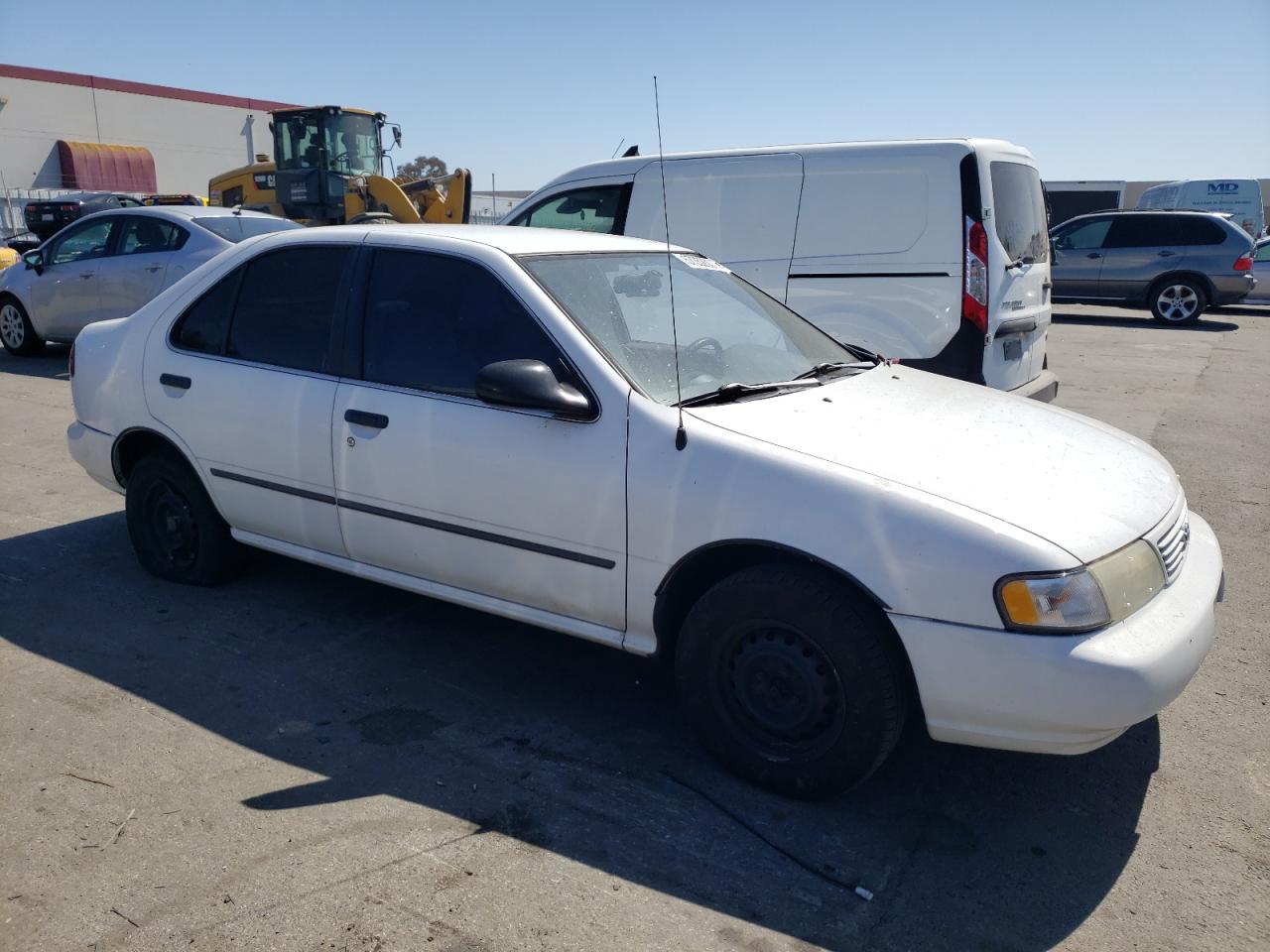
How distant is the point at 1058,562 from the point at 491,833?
1.74m

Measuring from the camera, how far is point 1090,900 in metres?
2.73

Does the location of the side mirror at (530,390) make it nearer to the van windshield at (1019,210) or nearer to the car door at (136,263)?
the van windshield at (1019,210)

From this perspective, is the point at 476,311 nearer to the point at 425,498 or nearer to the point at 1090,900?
the point at 425,498

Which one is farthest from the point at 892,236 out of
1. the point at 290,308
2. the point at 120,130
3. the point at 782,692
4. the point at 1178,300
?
the point at 120,130

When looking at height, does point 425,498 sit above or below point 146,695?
above

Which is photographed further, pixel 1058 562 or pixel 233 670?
pixel 233 670

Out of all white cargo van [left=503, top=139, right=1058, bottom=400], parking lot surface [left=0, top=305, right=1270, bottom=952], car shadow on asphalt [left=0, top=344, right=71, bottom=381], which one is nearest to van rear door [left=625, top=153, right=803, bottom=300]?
white cargo van [left=503, top=139, right=1058, bottom=400]

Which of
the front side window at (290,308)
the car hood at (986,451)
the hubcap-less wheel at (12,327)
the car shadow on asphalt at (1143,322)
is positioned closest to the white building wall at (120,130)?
the hubcap-less wheel at (12,327)

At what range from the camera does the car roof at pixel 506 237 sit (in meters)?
3.92

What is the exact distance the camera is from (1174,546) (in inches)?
126

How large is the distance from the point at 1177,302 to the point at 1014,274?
41.8 ft

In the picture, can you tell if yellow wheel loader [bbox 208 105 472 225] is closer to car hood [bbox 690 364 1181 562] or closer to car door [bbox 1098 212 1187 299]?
car door [bbox 1098 212 1187 299]

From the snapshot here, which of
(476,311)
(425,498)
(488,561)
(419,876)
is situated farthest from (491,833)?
(476,311)

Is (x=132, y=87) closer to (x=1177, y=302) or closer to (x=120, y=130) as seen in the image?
(x=120, y=130)
